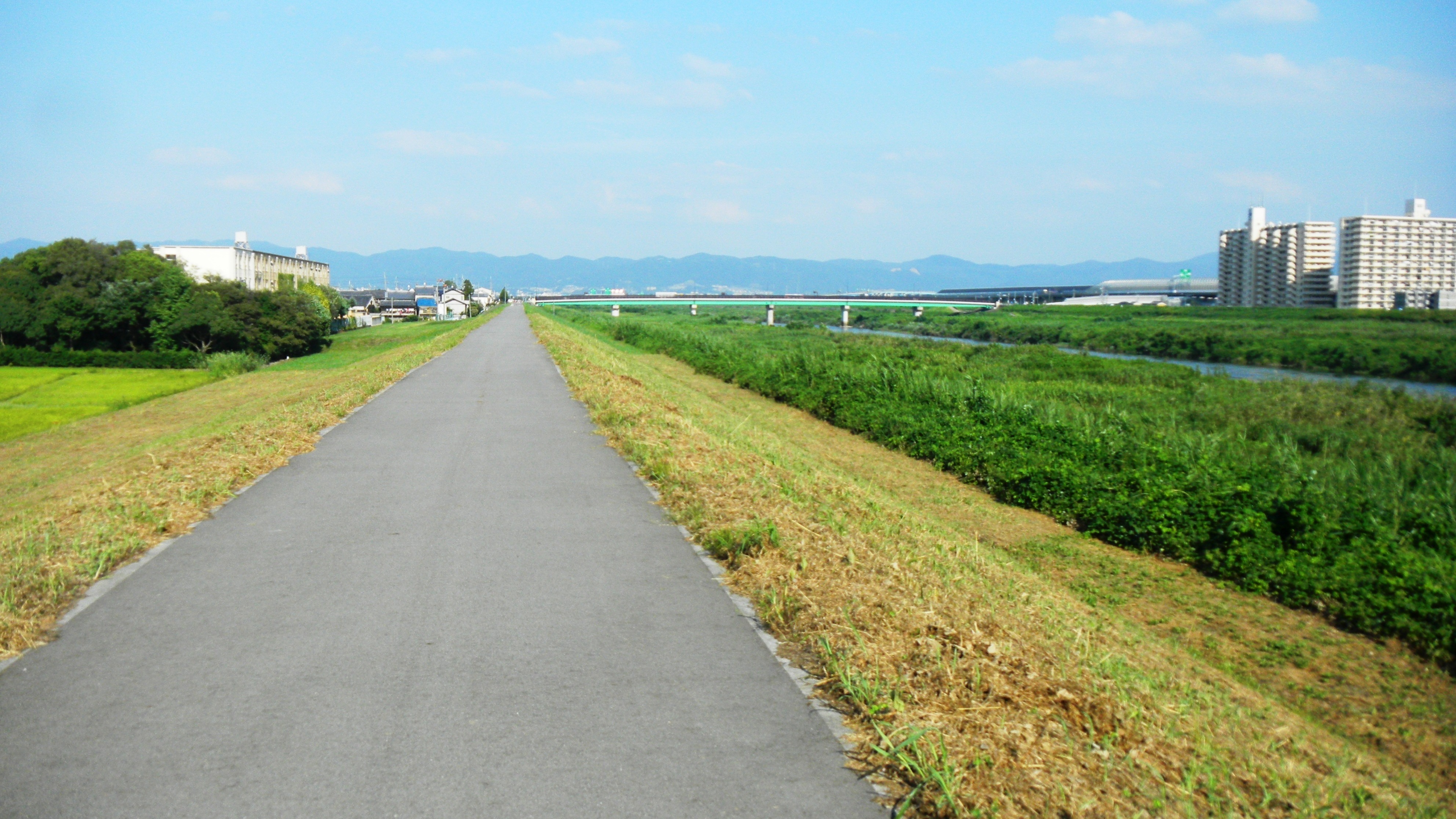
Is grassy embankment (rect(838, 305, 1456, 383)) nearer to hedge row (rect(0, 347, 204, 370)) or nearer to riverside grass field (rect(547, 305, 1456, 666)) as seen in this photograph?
riverside grass field (rect(547, 305, 1456, 666))

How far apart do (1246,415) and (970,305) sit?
91964 mm

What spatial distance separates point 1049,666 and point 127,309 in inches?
2205

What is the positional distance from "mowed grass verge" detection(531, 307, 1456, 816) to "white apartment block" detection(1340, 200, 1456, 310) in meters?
43.2

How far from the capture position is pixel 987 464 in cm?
1319

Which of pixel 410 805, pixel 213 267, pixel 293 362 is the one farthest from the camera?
pixel 213 267

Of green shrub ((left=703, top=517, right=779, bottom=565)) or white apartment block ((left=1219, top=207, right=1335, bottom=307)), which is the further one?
white apartment block ((left=1219, top=207, right=1335, bottom=307))

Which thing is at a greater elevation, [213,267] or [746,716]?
[213,267]

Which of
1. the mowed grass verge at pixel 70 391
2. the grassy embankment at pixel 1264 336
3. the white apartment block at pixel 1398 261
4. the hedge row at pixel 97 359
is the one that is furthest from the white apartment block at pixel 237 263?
the white apartment block at pixel 1398 261

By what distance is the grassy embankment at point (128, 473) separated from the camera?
5910 mm

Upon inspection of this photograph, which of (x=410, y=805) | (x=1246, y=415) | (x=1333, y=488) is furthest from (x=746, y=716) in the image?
(x=1246, y=415)

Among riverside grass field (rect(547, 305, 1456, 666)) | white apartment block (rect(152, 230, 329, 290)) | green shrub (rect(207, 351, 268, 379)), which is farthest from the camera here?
white apartment block (rect(152, 230, 329, 290))

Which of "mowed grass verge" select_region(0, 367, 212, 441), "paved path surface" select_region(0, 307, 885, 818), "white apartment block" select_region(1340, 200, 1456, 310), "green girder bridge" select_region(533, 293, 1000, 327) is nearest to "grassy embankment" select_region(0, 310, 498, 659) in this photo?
"paved path surface" select_region(0, 307, 885, 818)

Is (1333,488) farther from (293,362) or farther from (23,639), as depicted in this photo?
(293,362)

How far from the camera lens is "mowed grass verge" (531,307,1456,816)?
11.6ft
